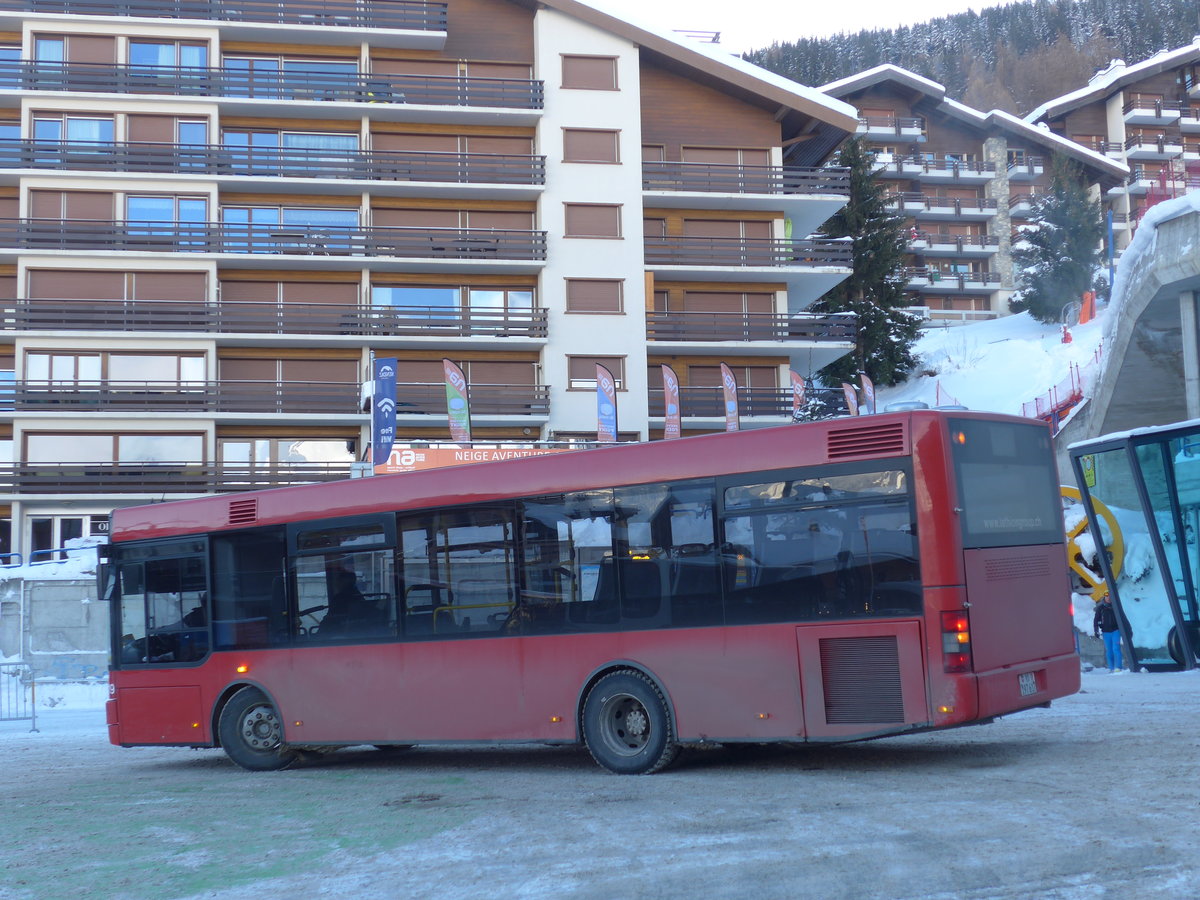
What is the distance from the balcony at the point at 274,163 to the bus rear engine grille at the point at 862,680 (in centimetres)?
3335

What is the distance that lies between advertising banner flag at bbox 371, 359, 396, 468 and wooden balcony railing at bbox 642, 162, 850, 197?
14.8 metres

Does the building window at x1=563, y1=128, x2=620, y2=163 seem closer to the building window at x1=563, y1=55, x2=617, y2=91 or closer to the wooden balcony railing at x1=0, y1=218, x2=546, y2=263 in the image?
the building window at x1=563, y1=55, x2=617, y2=91

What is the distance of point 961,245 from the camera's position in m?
83.2

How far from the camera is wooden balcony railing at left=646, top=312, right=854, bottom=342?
143 feet

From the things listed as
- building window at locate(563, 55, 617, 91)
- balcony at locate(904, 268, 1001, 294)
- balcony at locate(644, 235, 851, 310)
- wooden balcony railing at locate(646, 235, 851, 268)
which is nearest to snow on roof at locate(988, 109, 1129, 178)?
balcony at locate(904, 268, 1001, 294)

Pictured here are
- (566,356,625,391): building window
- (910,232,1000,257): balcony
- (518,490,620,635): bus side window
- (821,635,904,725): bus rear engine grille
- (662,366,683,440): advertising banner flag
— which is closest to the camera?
(821,635,904,725): bus rear engine grille

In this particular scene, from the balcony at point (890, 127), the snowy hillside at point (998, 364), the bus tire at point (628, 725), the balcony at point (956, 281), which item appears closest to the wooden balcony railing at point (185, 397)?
the snowy hillside at point (998, 364)

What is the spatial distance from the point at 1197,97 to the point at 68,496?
80500mm

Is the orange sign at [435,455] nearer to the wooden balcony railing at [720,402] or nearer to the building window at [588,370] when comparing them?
the building window at [588,370]

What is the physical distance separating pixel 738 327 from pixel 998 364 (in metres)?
18.7

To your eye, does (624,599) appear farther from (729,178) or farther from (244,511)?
(729,178)

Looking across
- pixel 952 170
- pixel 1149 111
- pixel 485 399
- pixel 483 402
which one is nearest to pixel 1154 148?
pixel 1149 111

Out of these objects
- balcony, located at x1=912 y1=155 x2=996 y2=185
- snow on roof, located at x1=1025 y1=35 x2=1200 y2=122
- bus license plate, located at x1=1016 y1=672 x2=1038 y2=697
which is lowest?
bus license plate, located at x1=1016 y1=672 x2=1038 y2=697

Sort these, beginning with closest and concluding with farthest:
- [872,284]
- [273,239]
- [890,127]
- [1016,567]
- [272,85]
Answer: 1. [1016,567]
2. [273,239]
3. [272,85]
4. [872,284]
5. [890,127]
